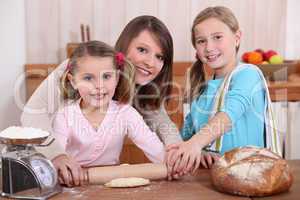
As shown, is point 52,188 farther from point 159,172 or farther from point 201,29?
point 201,29

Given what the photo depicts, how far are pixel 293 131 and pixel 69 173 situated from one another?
186cm

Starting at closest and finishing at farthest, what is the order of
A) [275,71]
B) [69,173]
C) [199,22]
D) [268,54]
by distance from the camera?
1. [69,173]
2. [199,22]
3. [275,71]
4. [268,54]

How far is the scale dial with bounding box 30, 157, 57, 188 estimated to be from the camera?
1094mm

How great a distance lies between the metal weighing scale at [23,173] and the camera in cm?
108

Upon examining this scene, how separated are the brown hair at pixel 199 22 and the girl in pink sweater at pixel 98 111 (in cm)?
25

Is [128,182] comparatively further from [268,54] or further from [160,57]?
[268,54]

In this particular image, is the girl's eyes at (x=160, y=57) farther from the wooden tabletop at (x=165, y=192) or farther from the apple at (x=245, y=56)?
the apple at (x=245, y=56)

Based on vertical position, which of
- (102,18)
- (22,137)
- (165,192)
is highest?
(102,18)

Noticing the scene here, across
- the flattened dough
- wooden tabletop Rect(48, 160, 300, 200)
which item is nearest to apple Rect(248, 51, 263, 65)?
wooden tabletop Rect(48, 160, 300, 200)

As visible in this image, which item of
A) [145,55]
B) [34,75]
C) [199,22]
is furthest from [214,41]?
[34,75]

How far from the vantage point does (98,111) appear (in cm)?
151

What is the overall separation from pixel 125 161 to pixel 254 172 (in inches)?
60.2

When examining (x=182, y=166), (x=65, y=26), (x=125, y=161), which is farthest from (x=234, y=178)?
(x=65, y=26)

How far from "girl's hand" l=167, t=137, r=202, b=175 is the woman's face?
1.12ft
